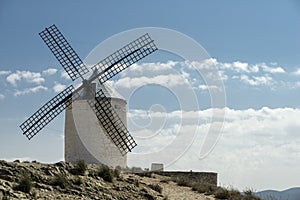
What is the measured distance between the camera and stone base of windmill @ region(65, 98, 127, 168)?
26.9 meters

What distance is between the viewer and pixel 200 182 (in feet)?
86.6

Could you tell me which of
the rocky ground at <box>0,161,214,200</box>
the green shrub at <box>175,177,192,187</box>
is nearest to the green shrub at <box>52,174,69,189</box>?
the rocky ground at <box>0,161,214,200</box>

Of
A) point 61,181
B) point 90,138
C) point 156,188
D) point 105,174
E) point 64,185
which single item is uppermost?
point 90,138

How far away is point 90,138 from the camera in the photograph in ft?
88.3

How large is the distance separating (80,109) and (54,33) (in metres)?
4.46

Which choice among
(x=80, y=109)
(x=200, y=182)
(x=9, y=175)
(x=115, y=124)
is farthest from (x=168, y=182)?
(x=9, y=175)

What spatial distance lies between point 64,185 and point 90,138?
8.78 m

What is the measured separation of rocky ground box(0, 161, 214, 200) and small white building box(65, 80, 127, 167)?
542 cm

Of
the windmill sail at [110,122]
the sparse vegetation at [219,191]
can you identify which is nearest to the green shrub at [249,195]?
the sparse vegetation at [219,191]

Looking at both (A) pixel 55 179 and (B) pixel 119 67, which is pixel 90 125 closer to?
(B) pixel 119 67

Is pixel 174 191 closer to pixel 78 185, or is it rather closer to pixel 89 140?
pixel 78 185

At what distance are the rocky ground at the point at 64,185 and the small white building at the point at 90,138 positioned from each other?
5.42 metres

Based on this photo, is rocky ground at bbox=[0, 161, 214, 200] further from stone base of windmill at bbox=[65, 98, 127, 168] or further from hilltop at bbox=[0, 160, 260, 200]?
stone base of windmill at bbox=[65, 98, 127, 168]

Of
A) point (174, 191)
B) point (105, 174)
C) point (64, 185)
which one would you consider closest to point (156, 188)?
point (174, 191)
